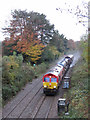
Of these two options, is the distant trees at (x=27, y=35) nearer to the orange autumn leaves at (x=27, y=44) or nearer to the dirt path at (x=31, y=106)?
the orange autumn leaves at (x=27, y=44)

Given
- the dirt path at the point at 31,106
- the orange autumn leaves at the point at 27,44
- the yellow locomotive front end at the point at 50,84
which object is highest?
the orange autumn leaves at the point at 27,44

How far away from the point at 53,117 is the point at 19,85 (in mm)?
7176

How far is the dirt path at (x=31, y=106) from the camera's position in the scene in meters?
9.88

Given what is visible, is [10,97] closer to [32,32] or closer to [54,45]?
[32,32]

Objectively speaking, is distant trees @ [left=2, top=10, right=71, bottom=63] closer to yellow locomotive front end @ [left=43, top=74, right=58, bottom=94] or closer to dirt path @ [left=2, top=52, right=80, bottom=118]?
yellow locomotive front end @ [left=43, top=74, right=58, bottom=94]

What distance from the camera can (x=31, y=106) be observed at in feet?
37.5

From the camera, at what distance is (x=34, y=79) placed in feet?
69.0

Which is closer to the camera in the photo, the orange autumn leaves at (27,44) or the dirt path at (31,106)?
the dirt path at (31,106)

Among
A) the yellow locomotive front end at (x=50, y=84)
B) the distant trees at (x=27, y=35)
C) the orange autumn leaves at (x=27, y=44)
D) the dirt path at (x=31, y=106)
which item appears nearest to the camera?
the dirt path at (x=31, y=106)

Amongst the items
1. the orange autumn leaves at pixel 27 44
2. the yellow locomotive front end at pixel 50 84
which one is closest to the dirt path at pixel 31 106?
the yellow locomotive front end at pixel 50 84

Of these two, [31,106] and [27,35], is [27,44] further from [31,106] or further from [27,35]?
[31,106]

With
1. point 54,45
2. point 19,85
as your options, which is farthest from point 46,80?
point 54,45

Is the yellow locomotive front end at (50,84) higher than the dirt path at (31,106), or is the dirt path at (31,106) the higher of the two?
the yellow locomotive front end at (50,84)

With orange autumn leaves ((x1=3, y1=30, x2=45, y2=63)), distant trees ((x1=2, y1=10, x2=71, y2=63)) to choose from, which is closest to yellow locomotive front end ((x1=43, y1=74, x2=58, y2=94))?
distant trees ((x1=2, y1=10, x2=71, y2=63))
